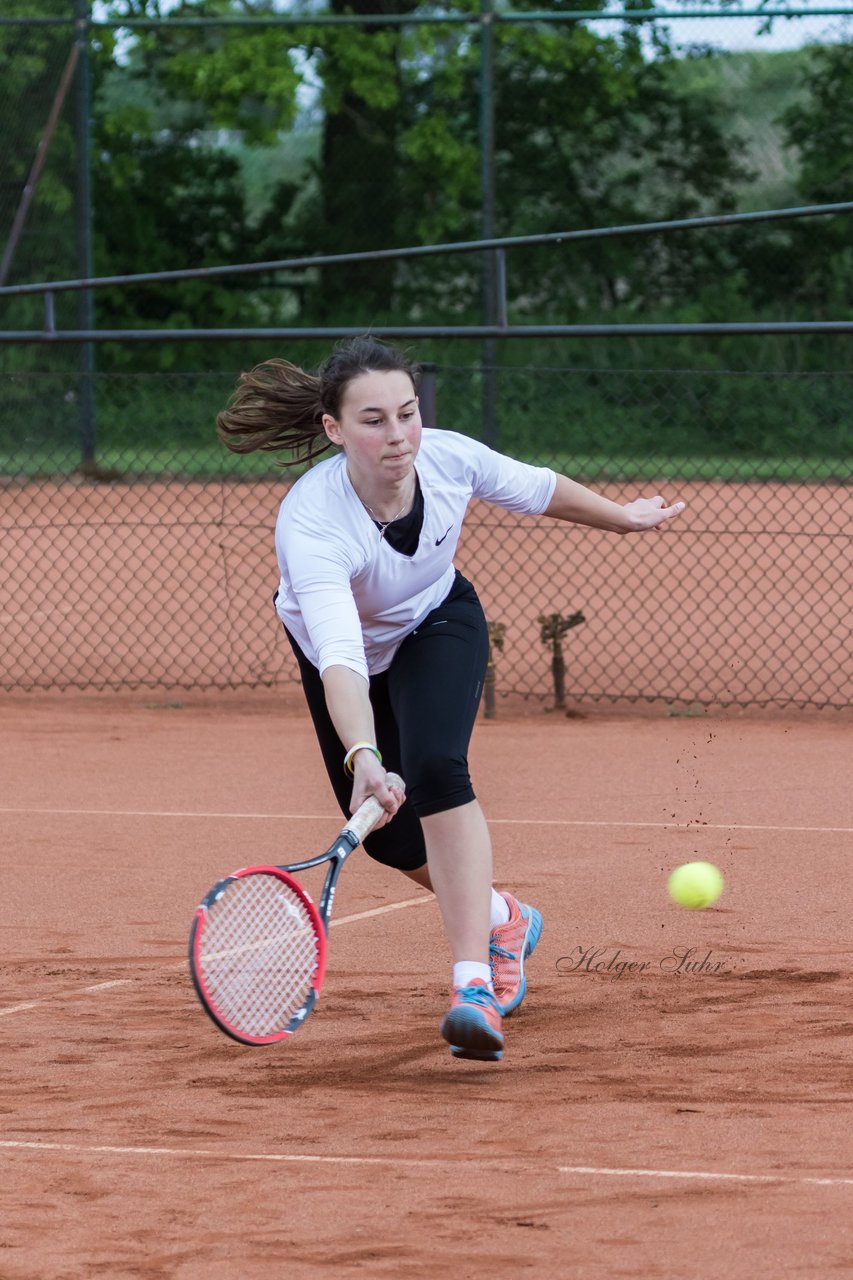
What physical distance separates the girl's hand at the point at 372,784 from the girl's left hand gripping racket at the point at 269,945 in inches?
0.8

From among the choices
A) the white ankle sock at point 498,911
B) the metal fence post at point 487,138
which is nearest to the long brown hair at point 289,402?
the white ankle sock at point 498,911

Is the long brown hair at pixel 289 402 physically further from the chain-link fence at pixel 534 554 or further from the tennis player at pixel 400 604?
the chain-link fence at pixel 534 554

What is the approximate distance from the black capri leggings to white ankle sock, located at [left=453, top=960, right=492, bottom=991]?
12.3 inches

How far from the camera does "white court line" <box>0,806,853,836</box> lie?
20.2 ft

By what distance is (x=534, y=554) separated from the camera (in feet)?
41.2

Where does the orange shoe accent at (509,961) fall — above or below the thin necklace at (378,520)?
below

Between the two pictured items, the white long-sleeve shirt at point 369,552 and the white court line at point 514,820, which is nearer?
the white long-sleeve shirt at point 369,552

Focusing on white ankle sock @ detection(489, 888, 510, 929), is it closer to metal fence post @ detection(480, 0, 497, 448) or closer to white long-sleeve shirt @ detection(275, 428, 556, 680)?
white long-sleeve shirt @ detection(275, 428, 556, 680)

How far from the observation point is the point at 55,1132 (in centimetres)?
336

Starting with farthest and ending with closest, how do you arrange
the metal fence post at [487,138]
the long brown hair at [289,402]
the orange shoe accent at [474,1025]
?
the metal fence post at [487,138] → the long brown hair at [289,402] → the orange shoe accent at [474,1025]

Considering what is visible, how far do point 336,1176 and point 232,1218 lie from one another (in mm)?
237

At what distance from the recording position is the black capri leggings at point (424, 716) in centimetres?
371

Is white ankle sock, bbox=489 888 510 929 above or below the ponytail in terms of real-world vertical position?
below

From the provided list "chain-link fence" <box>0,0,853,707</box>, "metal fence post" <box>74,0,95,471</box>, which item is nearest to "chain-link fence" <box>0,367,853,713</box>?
"chain-link fence" <box>0,0,853,707</box>
